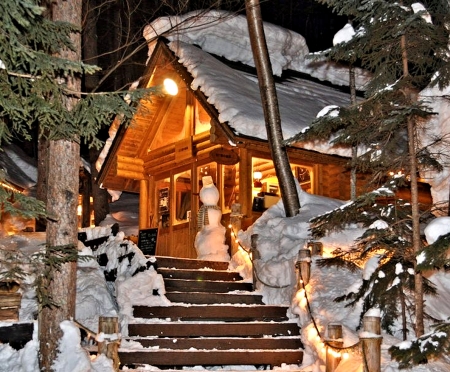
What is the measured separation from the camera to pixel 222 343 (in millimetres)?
9539

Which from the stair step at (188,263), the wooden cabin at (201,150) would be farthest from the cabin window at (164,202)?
the stair step at (188,263)

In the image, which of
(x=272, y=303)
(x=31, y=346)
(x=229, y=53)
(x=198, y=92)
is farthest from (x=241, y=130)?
(x=31, y=346)

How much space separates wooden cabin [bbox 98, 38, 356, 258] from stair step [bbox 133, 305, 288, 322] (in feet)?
11.8

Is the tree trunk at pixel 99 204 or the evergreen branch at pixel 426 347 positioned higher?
the tree trunk at pixel 99 204

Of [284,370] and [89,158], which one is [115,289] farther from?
[89,158]

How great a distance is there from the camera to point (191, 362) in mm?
9070

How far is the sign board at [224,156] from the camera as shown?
46.1 feet

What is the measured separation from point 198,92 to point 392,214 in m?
7.11

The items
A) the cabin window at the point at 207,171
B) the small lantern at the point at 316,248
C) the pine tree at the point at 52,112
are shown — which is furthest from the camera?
the cabin window at the point at 207,171

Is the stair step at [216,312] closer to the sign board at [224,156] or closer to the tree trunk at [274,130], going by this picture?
the tree trunk at [274,130]

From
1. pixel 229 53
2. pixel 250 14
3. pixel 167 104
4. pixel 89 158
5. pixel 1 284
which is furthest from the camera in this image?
pixel 89 158

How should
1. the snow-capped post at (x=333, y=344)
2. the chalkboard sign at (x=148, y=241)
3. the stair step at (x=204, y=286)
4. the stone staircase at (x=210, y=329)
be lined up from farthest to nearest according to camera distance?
the chalkboard sign at (x=148, y=241)
the stair step at (x=204, y=286)
the stone staircase at (x=210, y=329)
the snow-capped post at (x=333, y=344)

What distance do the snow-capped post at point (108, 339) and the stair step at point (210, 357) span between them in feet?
3.72

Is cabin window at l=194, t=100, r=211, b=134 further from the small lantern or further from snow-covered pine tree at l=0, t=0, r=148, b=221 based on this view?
snow-covered pine tree at l=0, t=0, r=148, b=221
